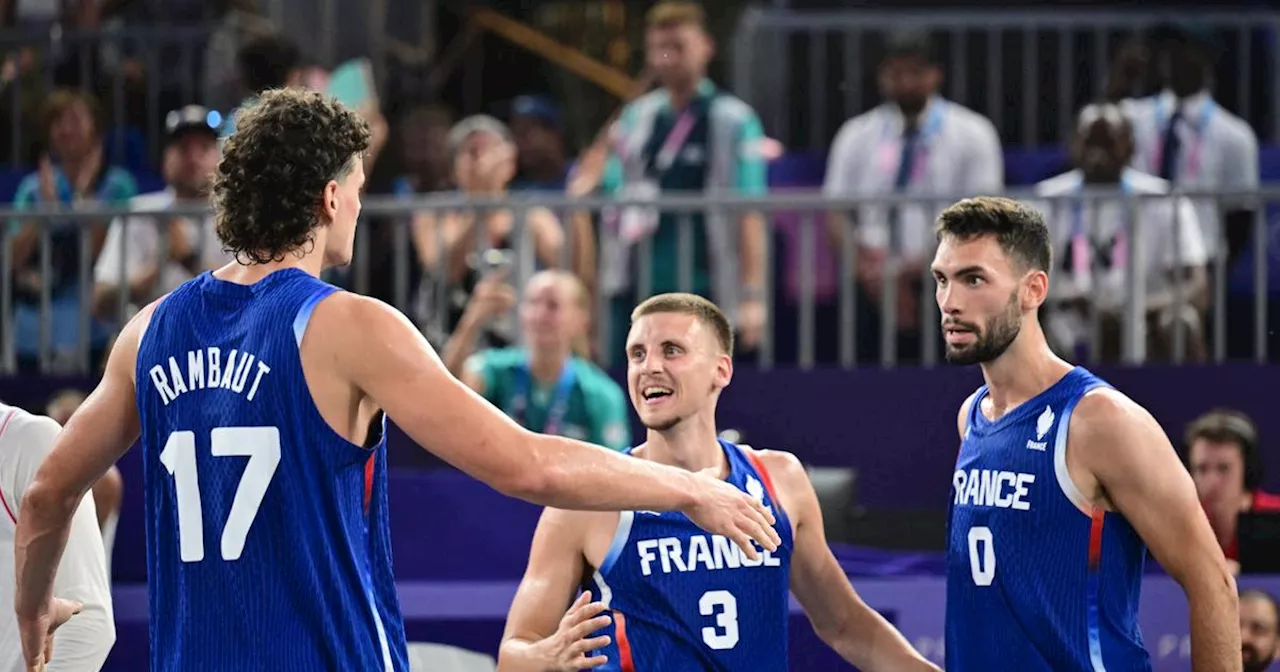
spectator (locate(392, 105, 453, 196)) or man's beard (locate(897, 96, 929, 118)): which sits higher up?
man's beard (locate(897, 96, 929, 118))

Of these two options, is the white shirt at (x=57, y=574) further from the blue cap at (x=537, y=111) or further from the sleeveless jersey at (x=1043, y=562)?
the blue cap at (x=537, y=111)

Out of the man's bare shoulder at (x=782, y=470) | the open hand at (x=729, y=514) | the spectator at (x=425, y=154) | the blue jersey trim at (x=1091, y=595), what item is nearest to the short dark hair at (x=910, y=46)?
the spectator at (x=425, y=154)

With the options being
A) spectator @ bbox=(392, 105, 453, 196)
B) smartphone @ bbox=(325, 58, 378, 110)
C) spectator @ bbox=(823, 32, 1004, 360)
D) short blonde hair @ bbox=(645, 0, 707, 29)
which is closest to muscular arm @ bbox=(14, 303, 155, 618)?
spectator @ bbox=(823, 32, 1004, 360)

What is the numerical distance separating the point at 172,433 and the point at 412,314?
5181mm

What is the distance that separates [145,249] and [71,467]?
504 cm

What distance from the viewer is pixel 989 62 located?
39.1ft

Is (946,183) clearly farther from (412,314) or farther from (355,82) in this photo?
(355,82)

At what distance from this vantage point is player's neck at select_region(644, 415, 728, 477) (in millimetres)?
5395

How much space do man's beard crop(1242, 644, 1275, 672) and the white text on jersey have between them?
4.38m

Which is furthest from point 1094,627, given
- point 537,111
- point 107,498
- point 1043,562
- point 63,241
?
point 537,111

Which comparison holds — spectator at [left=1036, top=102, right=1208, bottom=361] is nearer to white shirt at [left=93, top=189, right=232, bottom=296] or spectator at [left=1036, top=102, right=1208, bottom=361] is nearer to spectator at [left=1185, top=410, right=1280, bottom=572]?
spectator at [left=1185, top=410, right=1280, bottom=572]

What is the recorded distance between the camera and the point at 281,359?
365 cm

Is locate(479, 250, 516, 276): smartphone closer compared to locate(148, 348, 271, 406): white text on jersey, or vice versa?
locate(148, 348, 271, 406): white text on jersey

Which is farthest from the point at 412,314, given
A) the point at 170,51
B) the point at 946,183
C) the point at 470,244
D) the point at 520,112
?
the point at 170,51
